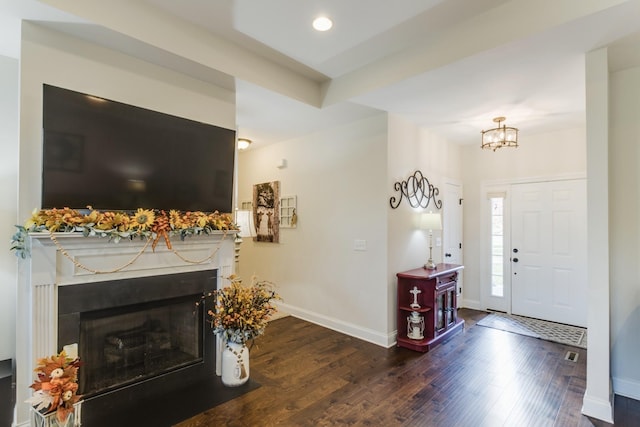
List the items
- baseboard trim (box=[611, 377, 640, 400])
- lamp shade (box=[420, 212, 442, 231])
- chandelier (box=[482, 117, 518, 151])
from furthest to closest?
lamp shade (box=[420, 212, 442, 231]) → chandelier (box=[482, 117, 518, 151]) → baseboard trim (box=[611, 377, 640, 400])

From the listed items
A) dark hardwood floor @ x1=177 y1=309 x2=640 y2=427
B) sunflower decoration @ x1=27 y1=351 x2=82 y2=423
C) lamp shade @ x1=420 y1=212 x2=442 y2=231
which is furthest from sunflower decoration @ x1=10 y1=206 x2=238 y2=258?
lamp shade @ x1=420 y1=212 x2=442 y2=231

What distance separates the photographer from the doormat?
392 cm

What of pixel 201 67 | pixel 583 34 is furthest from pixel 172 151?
pixel 583 34

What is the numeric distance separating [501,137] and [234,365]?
3848 mm

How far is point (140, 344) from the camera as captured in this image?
264 cm

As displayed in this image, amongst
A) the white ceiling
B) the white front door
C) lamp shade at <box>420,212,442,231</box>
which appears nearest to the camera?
the white ceiling

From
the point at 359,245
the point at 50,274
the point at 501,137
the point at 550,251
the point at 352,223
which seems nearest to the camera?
the point at 50,274

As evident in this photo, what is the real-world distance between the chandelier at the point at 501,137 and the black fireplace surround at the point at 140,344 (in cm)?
358

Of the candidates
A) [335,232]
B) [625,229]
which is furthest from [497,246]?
[335,232]

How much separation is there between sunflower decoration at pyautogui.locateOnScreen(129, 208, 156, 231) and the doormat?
4.35 m

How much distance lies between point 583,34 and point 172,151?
3.22m

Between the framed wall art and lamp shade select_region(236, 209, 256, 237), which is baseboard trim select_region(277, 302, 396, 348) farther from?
lamp shade select_region(236, 209, 256, 237)

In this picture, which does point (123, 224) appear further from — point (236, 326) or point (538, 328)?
point (538, 328)

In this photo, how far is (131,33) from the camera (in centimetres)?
233
